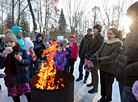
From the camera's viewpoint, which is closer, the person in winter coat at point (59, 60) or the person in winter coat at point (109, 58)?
the person in winter coat at point (109, 58)

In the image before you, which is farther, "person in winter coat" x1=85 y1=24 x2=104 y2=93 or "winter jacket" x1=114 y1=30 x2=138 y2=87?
"person in winter coat" x1=85 y1=24 x2=104 y2=93

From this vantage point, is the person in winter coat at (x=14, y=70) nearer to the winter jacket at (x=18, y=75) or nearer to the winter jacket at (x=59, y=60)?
the winter jacket at (x=18, y=75)

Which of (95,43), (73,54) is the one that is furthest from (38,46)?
(95,43)

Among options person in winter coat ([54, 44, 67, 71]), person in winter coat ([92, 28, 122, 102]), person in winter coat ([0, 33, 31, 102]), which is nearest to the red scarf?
person in winter coat ([0, 33, 31, 102])

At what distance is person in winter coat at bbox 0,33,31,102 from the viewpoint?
190 centimetres

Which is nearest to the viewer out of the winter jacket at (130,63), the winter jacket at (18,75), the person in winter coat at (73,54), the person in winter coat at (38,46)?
the winter jacket at (130,63)

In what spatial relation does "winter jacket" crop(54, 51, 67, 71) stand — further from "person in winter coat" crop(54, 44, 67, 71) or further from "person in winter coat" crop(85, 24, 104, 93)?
"person in winter coat" crop(85, 24, 104, 93)

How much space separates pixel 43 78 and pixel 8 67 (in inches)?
31.8

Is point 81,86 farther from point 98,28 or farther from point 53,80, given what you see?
point 98,28

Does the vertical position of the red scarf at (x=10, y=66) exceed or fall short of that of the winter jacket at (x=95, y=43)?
it falls short

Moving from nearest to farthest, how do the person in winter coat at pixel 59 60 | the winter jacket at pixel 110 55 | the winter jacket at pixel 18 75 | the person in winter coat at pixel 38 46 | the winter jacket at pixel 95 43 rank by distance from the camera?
1. the winter jacket at pixel 18 75
2. the winter jacket at pixel 110 55
3. the person in winter coat at pixel 59 60
4. the winter jacket at pixel 95 43
5. the person in winter coat at pixel 38 46

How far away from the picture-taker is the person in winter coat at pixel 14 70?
6.23 feet

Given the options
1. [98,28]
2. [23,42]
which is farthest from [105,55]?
[23,42]

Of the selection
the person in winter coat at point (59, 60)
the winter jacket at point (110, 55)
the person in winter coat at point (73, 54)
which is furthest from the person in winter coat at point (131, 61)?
the person in winter coat at point (73, 54)
